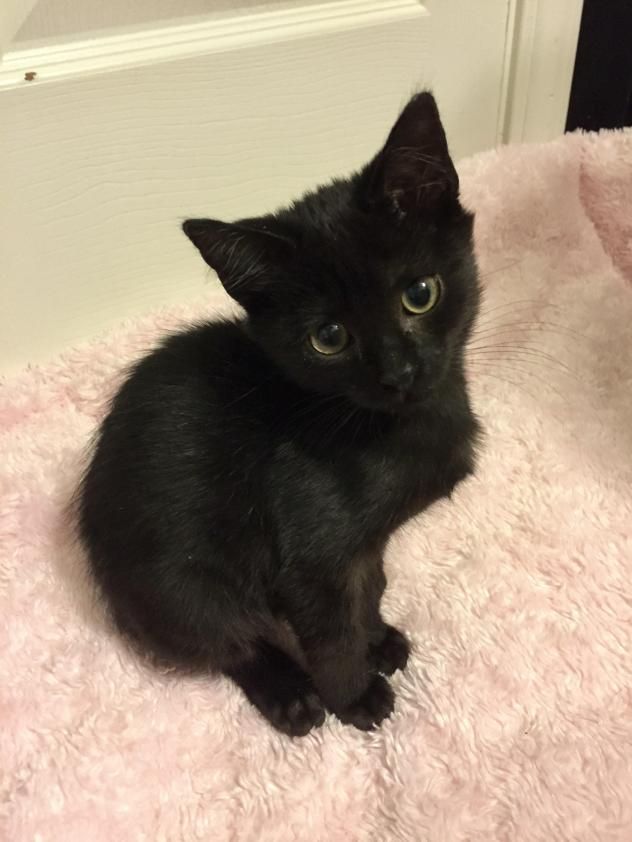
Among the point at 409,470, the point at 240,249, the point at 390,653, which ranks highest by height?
the point at 240,249

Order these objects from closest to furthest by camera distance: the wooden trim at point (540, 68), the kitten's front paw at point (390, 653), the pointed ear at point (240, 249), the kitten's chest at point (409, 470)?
the pointed ear at point (240, 249) < the kitten's chest at point (409, 470) < the kitten's front paw at point (390, 653) < the wooden trim at point (540, 68)

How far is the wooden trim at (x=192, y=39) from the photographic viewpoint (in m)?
1.08

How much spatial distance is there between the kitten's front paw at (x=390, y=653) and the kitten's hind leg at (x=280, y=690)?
0.08 meters

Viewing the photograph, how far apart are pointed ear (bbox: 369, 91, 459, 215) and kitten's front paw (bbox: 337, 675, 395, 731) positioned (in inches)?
19.9

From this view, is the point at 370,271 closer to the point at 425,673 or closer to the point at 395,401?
the point at 395,401

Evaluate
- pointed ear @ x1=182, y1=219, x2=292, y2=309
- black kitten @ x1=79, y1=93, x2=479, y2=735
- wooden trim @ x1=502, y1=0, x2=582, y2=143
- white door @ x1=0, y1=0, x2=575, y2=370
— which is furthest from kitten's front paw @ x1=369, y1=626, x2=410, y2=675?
wooden trim @ x1=502, y1=0, x2=582, y2=143

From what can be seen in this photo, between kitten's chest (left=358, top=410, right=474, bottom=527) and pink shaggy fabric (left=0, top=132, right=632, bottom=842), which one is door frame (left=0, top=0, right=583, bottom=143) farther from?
kitten's chest (left=358, top=410, right=474, bottom=527)

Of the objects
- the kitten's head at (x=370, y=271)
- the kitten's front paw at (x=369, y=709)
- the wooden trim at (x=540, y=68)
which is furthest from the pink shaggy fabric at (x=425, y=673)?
the wooden trim at (x=540, y=68)

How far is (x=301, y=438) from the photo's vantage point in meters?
0.77

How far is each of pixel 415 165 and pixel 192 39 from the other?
0.62 m

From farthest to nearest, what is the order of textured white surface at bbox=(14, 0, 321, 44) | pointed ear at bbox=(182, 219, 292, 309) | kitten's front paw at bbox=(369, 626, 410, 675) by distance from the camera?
1. textured white surface at bbox=(14, 0, 321, 44)
2. kitten's front paw at bbox=(369, 626, 410, 675)
3. pointed ear at bbox=(182, 219, 292, 309)

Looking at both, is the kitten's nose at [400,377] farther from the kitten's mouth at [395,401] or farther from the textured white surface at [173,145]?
the textured white surface at [173,145]

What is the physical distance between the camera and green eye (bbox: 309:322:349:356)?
0.70 metres

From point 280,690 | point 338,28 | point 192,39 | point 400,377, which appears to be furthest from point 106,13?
point 280,690
